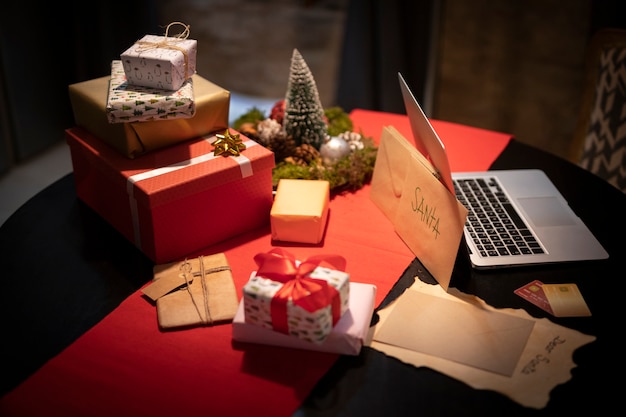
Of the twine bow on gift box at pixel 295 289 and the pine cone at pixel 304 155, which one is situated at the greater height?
the pine cone at pixel 304 155

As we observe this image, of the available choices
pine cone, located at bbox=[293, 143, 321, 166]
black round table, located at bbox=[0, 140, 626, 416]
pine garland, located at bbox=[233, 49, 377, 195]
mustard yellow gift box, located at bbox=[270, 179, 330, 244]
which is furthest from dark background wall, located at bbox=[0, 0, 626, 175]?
mustard yellow gift box, located at bbox=[270, 179, 330, 244]

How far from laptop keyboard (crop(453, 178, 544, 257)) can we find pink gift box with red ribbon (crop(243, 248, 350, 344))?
40cm

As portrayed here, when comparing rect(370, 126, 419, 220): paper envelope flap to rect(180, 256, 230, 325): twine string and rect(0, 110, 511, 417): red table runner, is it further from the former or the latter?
rect(180, 256, 230, 325): twine string

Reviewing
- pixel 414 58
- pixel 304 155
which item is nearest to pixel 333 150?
pixel 304 155

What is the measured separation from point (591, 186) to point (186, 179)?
1.03 metres

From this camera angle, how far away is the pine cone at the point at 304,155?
1.55 meters

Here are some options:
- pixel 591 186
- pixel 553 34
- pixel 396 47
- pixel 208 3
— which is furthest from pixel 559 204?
pixel 208 3

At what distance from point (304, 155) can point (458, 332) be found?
0.64 m

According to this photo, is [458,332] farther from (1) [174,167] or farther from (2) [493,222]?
(1) [174,167]

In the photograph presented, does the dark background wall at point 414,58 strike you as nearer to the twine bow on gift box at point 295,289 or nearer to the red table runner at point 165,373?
the red table runner at point 165,373

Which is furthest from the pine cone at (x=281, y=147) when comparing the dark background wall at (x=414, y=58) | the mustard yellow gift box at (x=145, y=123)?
the dark background wall at (x=414, y=58)

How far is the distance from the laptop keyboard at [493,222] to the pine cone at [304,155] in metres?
0.37

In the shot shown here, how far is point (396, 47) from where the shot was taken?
2.89 meters

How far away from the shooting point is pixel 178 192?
1255 mm
